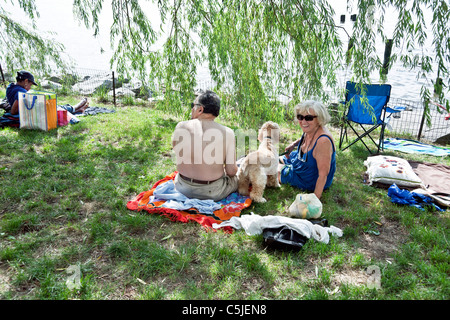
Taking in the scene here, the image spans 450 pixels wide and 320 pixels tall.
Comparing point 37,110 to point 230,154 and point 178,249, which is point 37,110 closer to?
point 230,154

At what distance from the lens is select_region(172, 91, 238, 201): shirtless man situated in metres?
3.38

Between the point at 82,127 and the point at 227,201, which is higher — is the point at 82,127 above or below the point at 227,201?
above

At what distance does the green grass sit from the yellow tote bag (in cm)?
188

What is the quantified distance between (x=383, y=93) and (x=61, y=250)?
18.8 ft

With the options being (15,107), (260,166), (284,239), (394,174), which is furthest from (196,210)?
(15,107)

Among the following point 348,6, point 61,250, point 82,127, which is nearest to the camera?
point 61,250

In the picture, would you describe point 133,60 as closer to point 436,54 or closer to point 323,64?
point 323,64

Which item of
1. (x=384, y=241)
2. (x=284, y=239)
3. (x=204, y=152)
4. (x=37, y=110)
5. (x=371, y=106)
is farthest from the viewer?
(x=37, y=110)

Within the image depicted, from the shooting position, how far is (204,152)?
3.46m

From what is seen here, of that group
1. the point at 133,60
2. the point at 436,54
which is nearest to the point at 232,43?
the point at 133,60

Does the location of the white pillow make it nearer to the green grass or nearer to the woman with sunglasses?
the green grass

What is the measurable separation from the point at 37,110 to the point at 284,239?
584 centimetres

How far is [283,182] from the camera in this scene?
175 inches

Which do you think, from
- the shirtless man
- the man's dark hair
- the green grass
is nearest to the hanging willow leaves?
the green grass
